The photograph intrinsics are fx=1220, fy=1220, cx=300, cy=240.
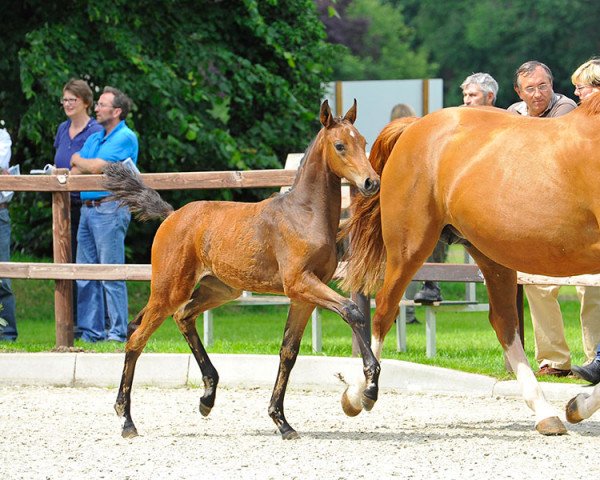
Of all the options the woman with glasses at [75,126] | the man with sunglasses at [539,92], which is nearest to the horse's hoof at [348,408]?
the man with sunglasses at [539,92]

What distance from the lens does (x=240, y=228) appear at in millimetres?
6961

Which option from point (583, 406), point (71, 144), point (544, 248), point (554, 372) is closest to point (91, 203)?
point (71, 144)

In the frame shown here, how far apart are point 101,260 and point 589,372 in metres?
4.36

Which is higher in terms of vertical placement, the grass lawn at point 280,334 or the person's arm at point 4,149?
the person's arm at point 4,149

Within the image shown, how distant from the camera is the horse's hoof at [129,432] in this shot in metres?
6.84

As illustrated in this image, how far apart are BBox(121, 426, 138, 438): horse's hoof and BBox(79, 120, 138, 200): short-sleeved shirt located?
12.1 feet

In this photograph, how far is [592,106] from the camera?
6289mm

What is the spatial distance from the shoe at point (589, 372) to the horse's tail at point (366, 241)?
1.37 meters

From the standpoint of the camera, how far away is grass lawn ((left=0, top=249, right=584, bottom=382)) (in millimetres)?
9625

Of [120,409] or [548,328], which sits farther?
[548,328]

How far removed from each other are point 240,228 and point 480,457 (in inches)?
75.1

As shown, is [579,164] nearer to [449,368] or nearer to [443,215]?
[443,215]

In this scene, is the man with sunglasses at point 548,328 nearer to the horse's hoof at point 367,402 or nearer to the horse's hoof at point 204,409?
the horse's hoof at point 367,402

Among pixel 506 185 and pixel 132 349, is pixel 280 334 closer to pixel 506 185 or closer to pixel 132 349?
pixel 132 349
